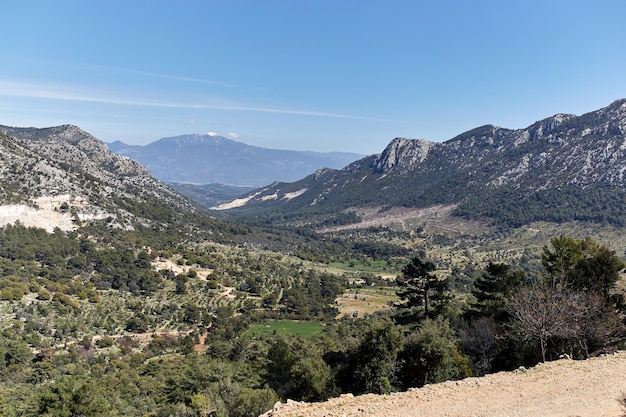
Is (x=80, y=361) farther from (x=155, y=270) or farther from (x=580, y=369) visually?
(x=580, y=369)

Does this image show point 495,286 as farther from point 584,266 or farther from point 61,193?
point 61,193

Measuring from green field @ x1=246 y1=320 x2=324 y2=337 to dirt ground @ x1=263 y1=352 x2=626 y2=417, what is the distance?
5411 centimetres

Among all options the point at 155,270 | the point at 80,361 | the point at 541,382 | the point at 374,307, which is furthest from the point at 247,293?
the point at 541,382

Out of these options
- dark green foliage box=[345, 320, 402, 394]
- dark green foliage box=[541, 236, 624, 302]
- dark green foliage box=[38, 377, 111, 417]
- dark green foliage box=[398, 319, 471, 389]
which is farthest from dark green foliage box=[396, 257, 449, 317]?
dark green foliage box=[38, 377, 111, 417]

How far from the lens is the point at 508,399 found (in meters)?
15.8

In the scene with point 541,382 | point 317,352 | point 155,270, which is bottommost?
point 155,270

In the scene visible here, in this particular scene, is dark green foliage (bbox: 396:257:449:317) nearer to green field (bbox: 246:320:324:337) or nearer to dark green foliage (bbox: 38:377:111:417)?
dark green foliage (bbox: 38:377:111:417)

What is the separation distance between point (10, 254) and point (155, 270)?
88.1 feet

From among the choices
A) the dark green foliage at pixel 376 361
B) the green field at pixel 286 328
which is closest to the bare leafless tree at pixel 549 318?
the dark green foliage at pixel 376 361

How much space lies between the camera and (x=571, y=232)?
154m

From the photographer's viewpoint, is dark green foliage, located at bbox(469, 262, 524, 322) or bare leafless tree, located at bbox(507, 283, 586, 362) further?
dark green foliage, located at bbox(469, 262, 524, 322)

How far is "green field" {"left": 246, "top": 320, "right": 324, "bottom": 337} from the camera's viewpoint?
70.2 metres

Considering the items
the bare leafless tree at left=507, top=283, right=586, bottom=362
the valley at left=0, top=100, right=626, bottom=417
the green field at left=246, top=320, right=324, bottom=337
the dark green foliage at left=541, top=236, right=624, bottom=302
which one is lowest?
the green field at left=246, top=320, right=324, bottom=337

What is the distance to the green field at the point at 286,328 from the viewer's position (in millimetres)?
70250
